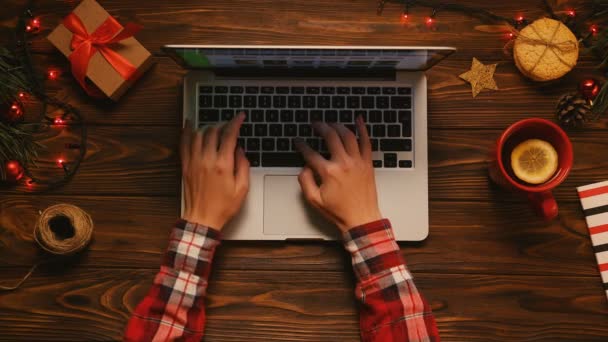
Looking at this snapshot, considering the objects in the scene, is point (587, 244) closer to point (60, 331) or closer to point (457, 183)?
point (457, 183)

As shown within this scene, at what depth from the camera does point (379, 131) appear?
89 centimetres

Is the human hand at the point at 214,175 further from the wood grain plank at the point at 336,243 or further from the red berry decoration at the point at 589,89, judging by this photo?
the red berry decoration at the point at 589,89

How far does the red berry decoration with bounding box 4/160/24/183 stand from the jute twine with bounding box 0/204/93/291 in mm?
100

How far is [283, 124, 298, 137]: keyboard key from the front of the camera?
2.90 ft

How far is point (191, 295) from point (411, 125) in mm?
471

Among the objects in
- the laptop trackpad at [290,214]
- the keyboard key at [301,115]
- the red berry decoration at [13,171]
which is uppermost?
the keyboard key at [301,115]

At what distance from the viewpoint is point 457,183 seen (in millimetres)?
923

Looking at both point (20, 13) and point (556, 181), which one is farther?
point (20, 13)

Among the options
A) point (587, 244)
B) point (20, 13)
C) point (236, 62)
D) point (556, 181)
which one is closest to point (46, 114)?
point (20, 13)

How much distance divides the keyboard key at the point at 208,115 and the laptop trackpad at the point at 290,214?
0.46 ft

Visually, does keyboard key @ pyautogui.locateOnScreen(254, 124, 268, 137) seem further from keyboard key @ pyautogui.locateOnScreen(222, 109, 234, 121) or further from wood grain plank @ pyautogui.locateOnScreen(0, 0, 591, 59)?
wood grain plank @ pyautogui.locateOnScreen(0, 0, 591, 59)

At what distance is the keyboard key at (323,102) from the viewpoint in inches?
35.0

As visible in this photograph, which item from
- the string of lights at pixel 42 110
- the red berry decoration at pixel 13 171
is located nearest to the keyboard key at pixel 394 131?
the string of lights at pixel 42 110

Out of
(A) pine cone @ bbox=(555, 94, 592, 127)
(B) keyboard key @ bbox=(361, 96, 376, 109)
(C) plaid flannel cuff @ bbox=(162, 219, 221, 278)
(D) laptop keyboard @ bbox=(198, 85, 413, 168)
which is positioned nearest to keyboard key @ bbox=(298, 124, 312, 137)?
(D) laptop keyboard @ bbox=(198, 85, 413, 168)
